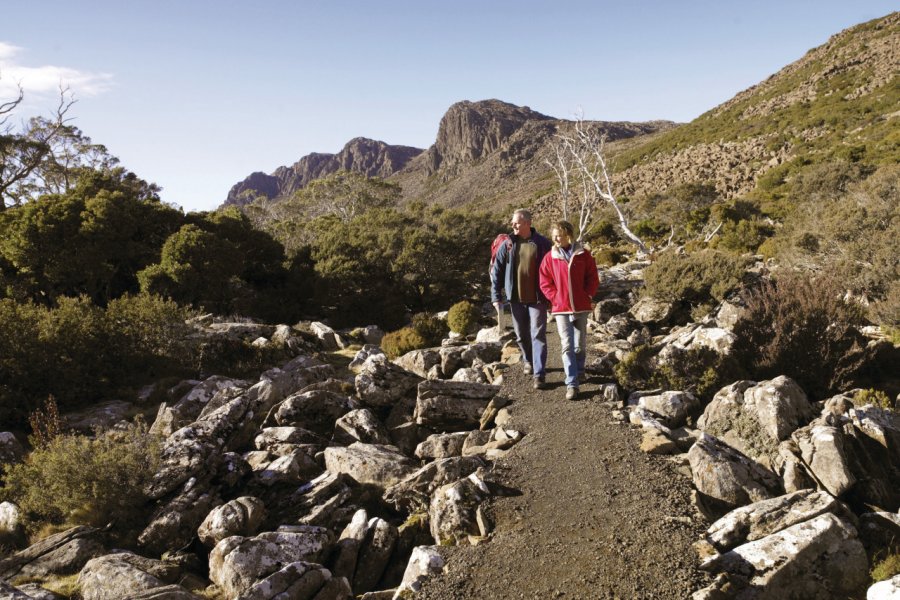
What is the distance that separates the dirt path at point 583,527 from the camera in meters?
4.11

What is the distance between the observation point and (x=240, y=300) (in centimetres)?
1794

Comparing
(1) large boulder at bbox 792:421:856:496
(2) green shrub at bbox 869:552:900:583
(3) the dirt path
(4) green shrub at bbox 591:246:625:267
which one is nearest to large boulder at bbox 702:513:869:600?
(2) green shrub at bbox 869:552:900:583

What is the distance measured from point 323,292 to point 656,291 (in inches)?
441

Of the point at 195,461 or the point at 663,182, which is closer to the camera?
the point at 195,461

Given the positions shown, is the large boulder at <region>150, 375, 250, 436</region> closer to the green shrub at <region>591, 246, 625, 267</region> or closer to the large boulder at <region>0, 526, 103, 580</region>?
the large boulder at <region>0, 526, 103, 580</region>

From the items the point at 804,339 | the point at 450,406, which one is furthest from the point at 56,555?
the point at 804,339

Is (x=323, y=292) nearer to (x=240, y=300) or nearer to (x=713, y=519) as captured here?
(x=240, y=300)

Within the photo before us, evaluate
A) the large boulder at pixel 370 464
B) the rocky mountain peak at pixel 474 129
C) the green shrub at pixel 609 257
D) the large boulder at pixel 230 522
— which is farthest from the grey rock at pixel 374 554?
the rocky mountain peak at pixel 474 129

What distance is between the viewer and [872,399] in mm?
6961

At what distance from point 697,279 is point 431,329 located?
7303mm

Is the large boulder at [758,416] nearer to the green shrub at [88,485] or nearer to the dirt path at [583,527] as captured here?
the dirt path at [583,527]

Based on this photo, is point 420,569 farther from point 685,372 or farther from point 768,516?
point 685,372

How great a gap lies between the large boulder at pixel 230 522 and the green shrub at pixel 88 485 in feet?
3.63

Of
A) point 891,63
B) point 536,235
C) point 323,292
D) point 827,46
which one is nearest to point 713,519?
point 536,235
